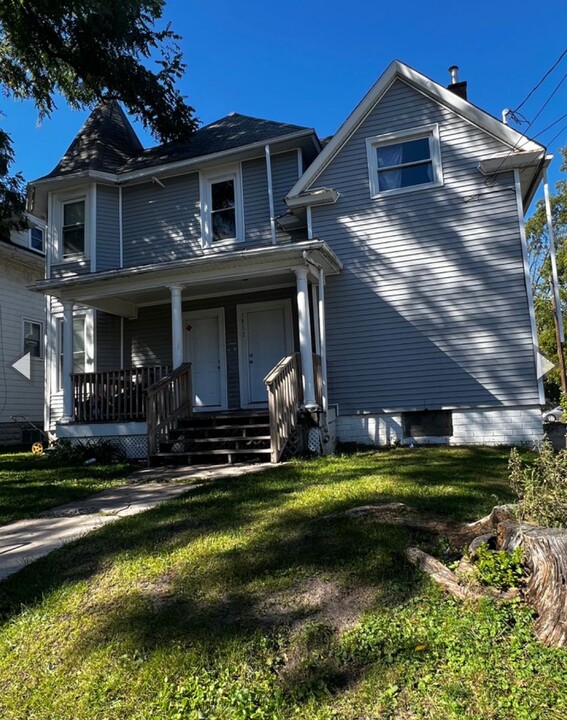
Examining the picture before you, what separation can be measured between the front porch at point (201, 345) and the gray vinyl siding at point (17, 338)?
3.12 meters

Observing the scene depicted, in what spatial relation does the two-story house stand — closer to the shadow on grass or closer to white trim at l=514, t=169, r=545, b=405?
white trim at l=514, t=169, r=545, b=405

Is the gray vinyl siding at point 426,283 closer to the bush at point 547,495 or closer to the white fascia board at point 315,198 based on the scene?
the white fascia board at point 315,198

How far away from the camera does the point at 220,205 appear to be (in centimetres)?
1105

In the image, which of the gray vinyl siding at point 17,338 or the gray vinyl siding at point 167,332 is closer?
the gray vinyl siding at point 167,332

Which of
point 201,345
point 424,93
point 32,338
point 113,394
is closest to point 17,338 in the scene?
point 32,338

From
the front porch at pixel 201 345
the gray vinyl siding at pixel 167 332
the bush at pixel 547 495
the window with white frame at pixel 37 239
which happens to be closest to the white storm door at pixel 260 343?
the front porch at pixel 201 345

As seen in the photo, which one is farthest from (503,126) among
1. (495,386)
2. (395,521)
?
(395,521)

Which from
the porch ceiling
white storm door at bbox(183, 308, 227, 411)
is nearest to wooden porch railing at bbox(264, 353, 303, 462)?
the porch ceiling

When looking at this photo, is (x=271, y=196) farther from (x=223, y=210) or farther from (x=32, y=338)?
(x=32, y=338)

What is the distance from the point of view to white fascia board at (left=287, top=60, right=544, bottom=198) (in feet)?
28.1

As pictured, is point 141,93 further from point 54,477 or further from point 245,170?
point 54,477

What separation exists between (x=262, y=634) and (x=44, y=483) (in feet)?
17.8

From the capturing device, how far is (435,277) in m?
8.99

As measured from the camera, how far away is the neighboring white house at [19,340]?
13.5 m
